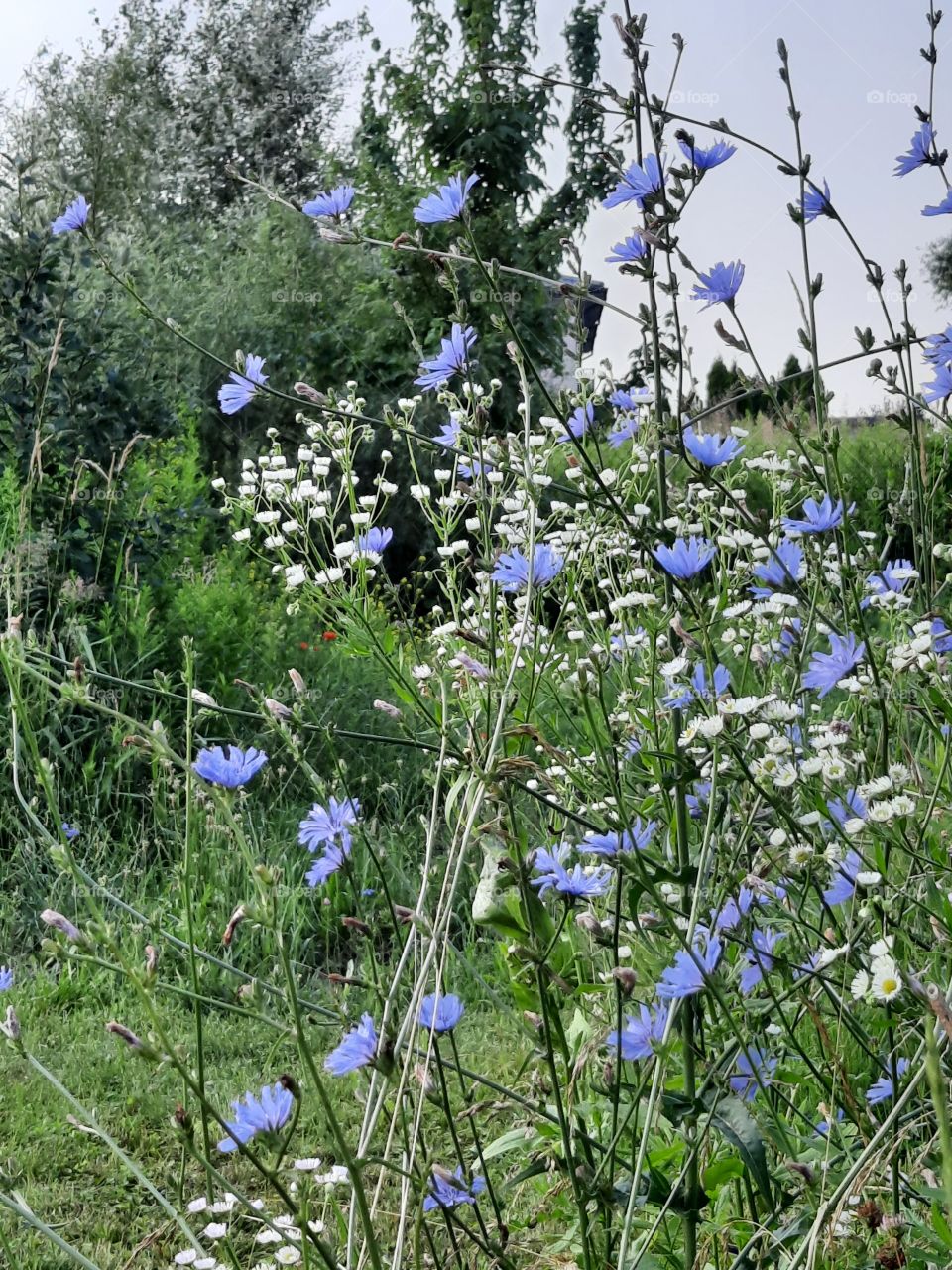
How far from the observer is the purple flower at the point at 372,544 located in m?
2.43

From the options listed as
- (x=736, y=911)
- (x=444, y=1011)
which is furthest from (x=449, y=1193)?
(x=736, y=911)

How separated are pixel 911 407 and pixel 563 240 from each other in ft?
1.89

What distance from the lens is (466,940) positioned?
3156 mm

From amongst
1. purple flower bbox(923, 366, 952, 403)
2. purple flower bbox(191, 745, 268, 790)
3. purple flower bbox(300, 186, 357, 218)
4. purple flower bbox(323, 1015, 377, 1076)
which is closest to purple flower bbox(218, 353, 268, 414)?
purple flower bbox(300, 186, 357, 218)

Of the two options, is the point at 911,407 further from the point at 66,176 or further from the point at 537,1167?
the point at 66,176

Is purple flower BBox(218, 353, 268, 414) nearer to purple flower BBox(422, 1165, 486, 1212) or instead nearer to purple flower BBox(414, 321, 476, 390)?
purple flower BBox(414, 321, 476, 390)

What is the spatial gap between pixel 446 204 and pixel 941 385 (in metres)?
0.74

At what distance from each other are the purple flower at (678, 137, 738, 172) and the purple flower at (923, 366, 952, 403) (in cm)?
44

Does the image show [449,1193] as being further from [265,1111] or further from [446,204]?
[446,204]

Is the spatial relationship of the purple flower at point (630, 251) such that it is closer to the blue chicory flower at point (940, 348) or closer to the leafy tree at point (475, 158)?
the blue chicory flower at point (940, 348)

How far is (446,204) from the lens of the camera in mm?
1660

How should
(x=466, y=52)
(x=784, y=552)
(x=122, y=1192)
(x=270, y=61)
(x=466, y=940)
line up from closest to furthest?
(x=784, y=552), (x=122, y=1192), (x=466, y=940), (x=466, y=52), (x=270, y=61)

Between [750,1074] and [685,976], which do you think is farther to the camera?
[750,1074]

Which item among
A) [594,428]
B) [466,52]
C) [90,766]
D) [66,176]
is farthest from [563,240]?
[466,52]
